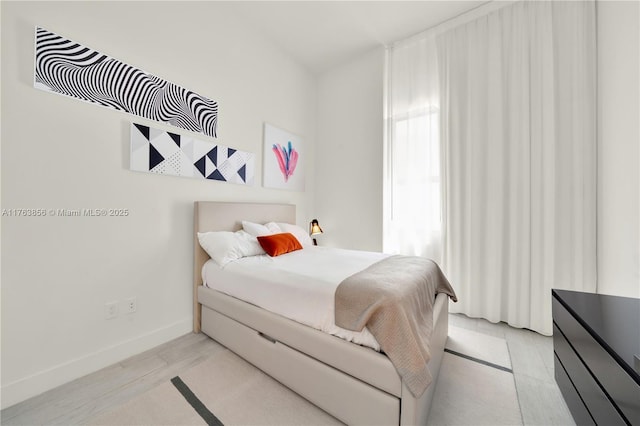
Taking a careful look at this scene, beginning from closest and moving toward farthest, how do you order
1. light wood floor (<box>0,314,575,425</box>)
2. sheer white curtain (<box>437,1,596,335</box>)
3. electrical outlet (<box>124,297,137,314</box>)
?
light wood floor (<box>0,314,575,425</box>), electrical outlet (<box>124,297,137,314</box>), sheer white curtain (<box>437,1,596,335</box>)

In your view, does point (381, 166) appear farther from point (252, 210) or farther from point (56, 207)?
point (56, 207)

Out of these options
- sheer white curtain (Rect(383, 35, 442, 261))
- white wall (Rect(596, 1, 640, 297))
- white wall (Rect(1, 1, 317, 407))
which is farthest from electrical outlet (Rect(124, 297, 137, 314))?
white wall (Rect(596, 1, 640, 297))

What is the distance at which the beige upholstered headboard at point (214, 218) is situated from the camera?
216 centimetres

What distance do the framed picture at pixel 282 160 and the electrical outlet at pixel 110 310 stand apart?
5.69 ft

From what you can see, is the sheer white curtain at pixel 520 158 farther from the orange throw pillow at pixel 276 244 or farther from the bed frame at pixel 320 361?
the orange throw pillow at pixel 276 244

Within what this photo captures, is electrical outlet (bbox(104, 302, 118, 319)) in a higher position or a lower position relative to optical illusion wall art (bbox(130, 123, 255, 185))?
lower

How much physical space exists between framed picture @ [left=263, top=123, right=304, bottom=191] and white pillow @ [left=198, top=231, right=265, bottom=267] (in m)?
0.92

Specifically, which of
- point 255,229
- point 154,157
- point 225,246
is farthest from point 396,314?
point 154,157

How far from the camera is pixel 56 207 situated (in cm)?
150

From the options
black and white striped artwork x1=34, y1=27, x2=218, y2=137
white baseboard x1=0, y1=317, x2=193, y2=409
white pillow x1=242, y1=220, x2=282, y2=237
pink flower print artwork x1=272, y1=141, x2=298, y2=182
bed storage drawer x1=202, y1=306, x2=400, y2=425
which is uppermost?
black and white striped artwork x1=34, y1=27, x2=218, y2=137

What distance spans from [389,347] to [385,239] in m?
2.08

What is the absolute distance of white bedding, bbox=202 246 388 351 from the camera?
1.34 meters

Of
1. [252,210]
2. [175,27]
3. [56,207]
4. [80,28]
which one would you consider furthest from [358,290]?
[175,27]

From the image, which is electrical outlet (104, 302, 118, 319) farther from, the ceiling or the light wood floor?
the ceiling
